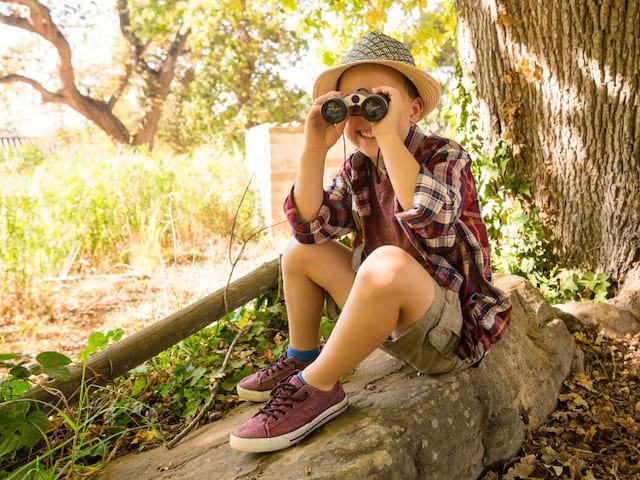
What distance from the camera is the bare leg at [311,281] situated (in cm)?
190

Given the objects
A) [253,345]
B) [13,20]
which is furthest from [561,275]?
[13,20]

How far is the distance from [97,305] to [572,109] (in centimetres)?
425

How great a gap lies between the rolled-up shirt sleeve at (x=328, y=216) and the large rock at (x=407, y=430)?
590 millimetres

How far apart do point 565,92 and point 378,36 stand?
67.2 inches

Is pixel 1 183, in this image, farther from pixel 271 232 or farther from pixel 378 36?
pixel 378 36

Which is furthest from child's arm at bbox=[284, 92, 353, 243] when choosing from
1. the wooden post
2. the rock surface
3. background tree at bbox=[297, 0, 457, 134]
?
background tree at bbox=[297, 0, 457, 134]

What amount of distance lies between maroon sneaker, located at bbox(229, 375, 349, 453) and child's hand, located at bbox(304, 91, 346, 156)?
82cm

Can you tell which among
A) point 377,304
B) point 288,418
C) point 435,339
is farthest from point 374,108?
point 288,418

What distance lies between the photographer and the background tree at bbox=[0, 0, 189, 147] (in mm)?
14609

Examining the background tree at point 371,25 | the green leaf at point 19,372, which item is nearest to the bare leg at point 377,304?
the green leaf at point 19,372

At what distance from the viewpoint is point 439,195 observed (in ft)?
5.28

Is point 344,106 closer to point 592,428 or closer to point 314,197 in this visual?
point 314,197

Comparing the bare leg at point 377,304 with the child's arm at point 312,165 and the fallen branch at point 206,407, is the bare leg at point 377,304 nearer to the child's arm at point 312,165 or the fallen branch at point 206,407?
the child's arm at point 312,165

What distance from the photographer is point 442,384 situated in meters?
1.82
